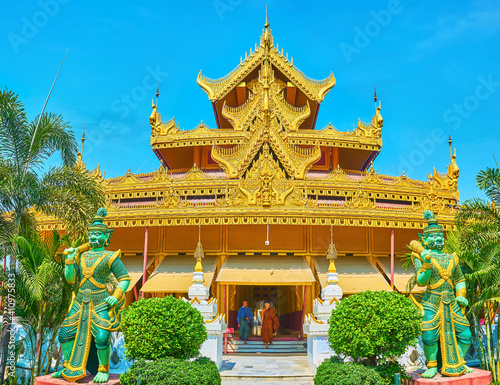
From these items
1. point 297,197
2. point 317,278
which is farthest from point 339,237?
point 297,197

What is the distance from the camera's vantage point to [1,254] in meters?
9.72

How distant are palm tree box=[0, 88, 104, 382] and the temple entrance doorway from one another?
25.4 ft

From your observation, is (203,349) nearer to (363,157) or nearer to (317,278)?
(317,278)

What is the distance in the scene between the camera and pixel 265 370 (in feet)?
36.6

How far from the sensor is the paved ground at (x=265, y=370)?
34.1 feet

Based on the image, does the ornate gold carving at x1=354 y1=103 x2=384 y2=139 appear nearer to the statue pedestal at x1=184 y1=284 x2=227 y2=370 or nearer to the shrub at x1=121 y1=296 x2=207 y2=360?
the statue pedestal at x1=184 y1=284 x2=227 y2=370

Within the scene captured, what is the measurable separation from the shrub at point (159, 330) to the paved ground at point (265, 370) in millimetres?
2719

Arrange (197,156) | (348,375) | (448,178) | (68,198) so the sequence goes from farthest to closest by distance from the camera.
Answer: (197,156) < (448,178) < (68,198) < (348,375)

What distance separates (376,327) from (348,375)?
3.24 feet

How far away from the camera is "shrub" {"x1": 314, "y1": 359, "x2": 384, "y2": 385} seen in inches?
290

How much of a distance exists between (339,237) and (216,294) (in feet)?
16.7

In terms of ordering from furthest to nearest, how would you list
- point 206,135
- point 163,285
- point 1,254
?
point 206,135, point 163,285, point 1,254

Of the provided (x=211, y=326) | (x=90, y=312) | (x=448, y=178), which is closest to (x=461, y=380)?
(x=211, y=326)

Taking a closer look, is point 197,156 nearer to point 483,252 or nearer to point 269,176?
point 269,176
